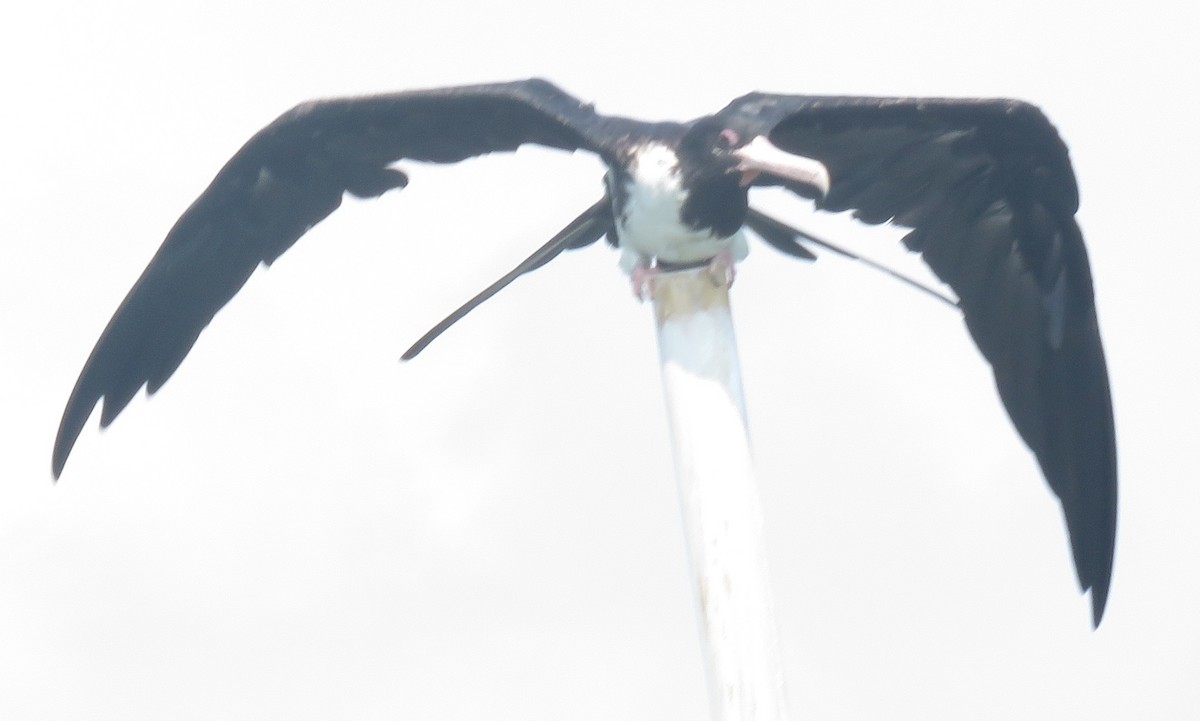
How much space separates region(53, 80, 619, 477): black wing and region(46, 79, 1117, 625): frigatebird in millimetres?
10

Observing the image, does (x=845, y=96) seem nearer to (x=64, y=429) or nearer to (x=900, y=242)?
(x=900, y=242)

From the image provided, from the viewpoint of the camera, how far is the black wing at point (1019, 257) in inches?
529

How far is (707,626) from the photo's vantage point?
11109 mm

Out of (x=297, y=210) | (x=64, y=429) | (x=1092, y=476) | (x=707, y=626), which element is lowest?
(x=707, y=626)

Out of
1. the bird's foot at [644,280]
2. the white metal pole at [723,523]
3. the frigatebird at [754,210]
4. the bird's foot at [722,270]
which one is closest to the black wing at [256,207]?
the frigatebird at [754,210]

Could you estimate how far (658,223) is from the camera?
11.9 meters

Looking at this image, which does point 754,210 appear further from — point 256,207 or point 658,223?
point 256,207

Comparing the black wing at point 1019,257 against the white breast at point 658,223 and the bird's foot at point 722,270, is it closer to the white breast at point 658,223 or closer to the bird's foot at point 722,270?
the white breast at point 658,223

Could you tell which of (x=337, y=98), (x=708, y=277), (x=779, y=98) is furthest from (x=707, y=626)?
(x=337, y=98)

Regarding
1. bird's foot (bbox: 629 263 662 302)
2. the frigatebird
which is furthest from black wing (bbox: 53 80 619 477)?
bird's foot (bbox: 629 263 662 302)

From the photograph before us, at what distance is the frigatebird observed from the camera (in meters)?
12.2

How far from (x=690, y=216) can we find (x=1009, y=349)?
2.62 metres

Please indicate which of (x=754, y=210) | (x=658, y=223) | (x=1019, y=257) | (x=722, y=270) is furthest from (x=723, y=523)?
(x=1019, y=257)

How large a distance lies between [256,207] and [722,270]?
3653 millimetres
